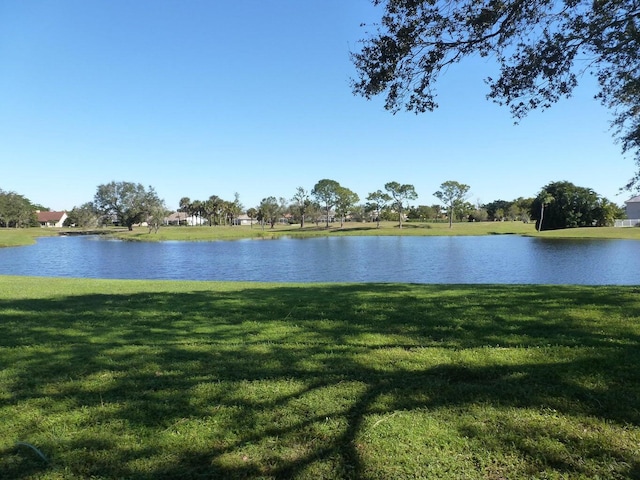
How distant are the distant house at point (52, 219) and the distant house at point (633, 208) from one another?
164 m

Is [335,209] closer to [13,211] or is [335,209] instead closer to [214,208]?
[214,208]

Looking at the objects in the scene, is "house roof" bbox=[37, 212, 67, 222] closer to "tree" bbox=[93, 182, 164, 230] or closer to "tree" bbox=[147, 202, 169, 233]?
"tree" bbox=[93, 182, 164, 230]

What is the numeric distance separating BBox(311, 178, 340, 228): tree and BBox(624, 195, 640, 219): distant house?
69.0 m

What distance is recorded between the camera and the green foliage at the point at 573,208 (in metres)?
82.5

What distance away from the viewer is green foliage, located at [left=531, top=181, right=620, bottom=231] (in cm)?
8250

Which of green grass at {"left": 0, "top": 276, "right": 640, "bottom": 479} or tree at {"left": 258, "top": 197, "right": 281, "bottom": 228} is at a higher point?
tree at {"left": 258, "top": 197, "right": 281, "bottom": 228}

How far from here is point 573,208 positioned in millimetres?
84000

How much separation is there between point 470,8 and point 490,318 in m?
5.21

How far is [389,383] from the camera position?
430cm

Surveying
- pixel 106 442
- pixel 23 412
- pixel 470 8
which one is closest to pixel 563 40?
pixel 470 8

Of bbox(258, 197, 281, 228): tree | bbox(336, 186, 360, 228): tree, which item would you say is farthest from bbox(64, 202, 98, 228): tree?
bbox(336, 186, 360, 228): tree

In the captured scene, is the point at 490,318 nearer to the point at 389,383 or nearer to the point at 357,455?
the point at 389,383

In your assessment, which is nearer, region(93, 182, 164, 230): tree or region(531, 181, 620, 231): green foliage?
region(531, 181, 620, 231): green foliage

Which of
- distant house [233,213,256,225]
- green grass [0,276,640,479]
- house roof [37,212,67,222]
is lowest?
green grass [0,276,640,479]
